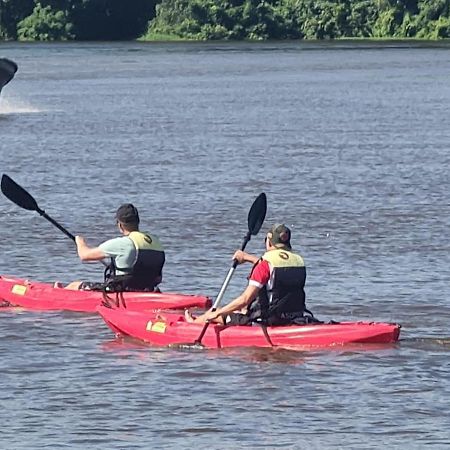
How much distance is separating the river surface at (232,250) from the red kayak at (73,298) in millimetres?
186

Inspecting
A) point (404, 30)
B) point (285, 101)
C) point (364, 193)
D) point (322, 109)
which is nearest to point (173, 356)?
point (364, 193)

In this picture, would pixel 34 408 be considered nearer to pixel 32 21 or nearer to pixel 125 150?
pixel 125 150

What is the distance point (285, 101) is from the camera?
64562 mm

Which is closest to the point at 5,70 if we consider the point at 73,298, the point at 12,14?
the point at 73,298

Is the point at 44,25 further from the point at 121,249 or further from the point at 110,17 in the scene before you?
the point at 121,249

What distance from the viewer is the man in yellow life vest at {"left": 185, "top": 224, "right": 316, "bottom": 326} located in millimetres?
16391

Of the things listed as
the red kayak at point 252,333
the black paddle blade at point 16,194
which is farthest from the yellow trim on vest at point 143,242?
the black paddle blade at point 16,194

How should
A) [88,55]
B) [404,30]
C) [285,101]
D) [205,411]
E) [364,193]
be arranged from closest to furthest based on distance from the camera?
[205,411] → [364,193] → [285,101] → [88,55] → [404,30]

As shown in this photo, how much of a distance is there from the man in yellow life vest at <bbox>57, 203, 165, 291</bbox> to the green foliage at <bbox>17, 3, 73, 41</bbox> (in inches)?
4844

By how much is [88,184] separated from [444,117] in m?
21.9

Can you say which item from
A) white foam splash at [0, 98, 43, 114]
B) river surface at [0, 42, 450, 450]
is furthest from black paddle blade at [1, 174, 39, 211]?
white foam splash at [0, 98, 43, 114]

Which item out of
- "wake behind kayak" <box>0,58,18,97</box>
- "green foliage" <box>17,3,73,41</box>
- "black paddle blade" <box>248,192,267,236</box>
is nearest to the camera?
"black paddle blade" <box>248,192,267,236</box>

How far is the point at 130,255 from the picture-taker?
1841 cm

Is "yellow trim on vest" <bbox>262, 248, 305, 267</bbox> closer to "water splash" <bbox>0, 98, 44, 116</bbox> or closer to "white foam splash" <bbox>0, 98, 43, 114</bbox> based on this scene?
"water splash" <bbox>0, 98, 44, 116</bbox>
